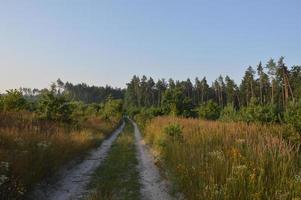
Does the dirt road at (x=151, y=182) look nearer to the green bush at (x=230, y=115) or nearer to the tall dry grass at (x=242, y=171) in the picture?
the tall dry grass at (x=242, y=171)

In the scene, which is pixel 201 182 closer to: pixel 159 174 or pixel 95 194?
pixel 95 194

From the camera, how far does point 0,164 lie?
738 centimetres

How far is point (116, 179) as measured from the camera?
415 inches

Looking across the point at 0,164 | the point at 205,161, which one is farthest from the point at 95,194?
the point at 205,161

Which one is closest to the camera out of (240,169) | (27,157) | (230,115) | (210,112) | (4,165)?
(240,169)

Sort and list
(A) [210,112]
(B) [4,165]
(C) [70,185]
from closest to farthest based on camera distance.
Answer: (B) [4,165]
(C) [70,185]
(A) [210,112]

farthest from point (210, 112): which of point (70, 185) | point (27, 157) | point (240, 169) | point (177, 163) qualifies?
point (240, 169)

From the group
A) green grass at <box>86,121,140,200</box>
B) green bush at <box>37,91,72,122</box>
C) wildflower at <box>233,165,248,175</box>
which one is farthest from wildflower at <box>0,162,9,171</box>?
green bush at <box>37,91,72,122</box>

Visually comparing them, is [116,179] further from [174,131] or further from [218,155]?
[174,131]

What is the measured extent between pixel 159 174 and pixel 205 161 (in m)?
3.30

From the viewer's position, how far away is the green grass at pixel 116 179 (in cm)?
856

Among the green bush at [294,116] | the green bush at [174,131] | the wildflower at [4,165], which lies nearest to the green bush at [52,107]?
the green bush at [174,131]

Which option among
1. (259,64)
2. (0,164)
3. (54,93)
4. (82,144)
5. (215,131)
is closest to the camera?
(0,164)

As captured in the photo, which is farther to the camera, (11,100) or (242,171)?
(11,100)
